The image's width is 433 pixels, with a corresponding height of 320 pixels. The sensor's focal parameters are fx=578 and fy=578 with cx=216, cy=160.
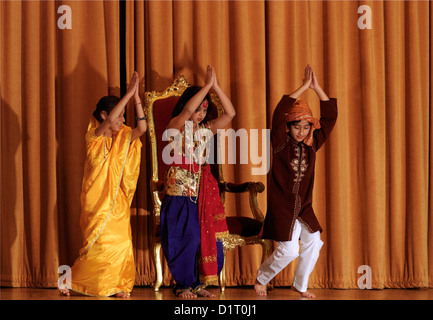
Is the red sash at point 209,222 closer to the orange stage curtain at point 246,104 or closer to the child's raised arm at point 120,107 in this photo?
the child's raised arm at point 120,107

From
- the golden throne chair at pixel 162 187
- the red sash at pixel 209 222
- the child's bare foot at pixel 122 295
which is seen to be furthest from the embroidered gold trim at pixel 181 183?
the child's bare foot at pixel 122 295

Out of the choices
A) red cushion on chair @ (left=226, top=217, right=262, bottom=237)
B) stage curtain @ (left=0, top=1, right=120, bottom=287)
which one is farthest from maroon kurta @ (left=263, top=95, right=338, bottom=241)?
stage curtain @ (left=0, top=1, right=120, bottom=287)

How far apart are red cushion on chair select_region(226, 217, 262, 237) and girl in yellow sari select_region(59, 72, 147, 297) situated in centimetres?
61

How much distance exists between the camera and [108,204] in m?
3.31

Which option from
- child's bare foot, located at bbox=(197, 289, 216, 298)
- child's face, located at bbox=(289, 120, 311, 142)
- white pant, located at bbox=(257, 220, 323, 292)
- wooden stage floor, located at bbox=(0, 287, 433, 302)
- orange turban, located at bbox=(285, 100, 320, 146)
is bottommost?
wooden stage floor, located at bbox=(0, 287, 433, 302)

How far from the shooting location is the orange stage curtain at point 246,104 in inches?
153

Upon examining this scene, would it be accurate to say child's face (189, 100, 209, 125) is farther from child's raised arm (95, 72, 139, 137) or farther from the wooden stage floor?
the wooden stage floor

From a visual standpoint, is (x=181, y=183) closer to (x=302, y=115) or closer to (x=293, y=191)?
(x=293, y=191)

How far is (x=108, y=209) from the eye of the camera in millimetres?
3309

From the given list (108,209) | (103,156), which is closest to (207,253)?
(108,209)

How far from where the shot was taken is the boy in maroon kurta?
3.22 meters

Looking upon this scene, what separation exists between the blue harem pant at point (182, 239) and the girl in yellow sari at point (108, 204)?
25 cm
